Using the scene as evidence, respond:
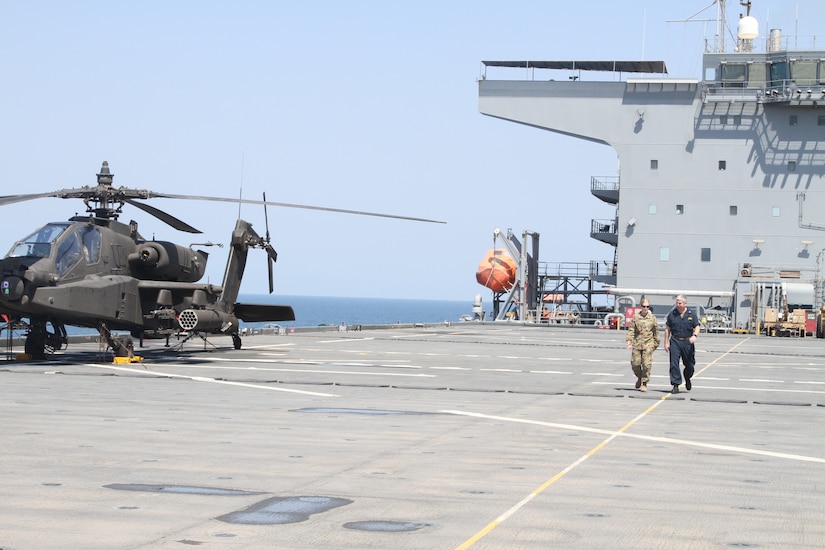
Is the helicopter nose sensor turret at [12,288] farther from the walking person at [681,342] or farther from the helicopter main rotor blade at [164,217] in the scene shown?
the walking person at [681,342]

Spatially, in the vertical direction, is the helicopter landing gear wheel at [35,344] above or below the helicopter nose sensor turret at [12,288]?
below

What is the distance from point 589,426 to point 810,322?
45467 millimetres

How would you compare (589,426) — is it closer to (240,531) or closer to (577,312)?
(240,531)

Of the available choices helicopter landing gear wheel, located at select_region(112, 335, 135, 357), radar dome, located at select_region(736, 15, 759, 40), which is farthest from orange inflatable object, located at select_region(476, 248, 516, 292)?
helicopter landing gear wheel, located at select_region(112, 335, 135, 357)

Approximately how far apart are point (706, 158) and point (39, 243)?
41.8 m

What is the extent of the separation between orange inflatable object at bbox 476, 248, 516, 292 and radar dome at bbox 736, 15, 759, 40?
2213cm

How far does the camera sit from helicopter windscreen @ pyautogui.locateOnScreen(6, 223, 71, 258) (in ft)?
71.9

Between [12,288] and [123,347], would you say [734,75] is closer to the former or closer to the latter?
[123,347]

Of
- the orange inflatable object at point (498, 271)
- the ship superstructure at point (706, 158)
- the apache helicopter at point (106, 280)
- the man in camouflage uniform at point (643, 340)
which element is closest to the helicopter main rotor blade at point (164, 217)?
the apache helicopter at point (106, 280)

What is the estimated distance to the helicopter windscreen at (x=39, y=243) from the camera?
2191cm

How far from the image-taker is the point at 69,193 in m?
23.4

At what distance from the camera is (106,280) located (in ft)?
75.2

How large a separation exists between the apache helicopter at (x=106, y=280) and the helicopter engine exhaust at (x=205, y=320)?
0.08ft

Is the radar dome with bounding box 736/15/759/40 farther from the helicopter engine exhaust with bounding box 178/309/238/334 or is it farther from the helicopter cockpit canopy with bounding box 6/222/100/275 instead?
the helicopter cockpit canopy with bounding box 6/222/100/275
